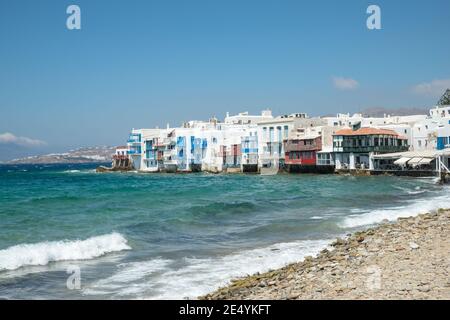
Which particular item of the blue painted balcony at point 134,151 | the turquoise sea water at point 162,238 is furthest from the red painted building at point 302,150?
the blue painted balcony at point 134,151

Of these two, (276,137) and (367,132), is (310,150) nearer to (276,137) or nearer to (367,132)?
(276,137)

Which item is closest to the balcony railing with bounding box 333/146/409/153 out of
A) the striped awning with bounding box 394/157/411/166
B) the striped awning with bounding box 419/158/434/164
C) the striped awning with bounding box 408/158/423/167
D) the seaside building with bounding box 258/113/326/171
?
the striped awning with bounding box 394/157/411/166

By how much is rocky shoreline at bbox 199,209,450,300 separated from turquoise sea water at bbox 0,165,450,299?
1549 mm

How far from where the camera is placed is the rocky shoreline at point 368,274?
8742mm

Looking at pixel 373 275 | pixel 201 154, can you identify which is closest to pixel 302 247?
pixel 373 275

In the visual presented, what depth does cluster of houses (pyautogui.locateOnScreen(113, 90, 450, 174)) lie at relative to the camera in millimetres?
61806

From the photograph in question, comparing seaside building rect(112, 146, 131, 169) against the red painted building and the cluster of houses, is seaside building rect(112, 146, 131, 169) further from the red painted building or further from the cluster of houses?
the red painted building

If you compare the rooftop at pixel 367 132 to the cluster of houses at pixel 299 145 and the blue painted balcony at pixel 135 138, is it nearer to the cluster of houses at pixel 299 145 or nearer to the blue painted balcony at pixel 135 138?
the cluster of houses at pixel 299 145

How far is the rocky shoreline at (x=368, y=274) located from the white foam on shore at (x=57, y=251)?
23.5 ft

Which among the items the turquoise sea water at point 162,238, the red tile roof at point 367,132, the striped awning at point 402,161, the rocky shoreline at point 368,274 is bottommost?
the turquoise sea water at point 162,238

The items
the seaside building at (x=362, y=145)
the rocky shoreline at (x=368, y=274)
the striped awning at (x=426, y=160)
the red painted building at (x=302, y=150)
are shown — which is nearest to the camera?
the rocky shoreline at (x=368, y=274)

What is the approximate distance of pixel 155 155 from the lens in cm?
9281

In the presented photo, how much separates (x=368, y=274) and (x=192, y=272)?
198 inches
